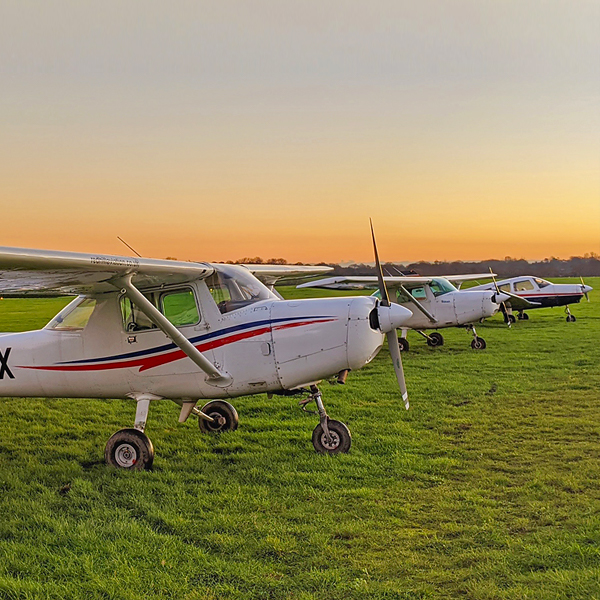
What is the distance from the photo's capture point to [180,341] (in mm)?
7117

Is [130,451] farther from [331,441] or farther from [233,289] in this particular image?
[331,441]

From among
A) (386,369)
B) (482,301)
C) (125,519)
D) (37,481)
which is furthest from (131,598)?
(482,301)

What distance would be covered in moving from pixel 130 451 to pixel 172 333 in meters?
1.59

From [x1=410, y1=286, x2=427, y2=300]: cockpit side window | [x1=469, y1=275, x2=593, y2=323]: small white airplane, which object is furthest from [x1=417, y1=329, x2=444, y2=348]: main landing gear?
[x1=469, y1=275, x2=593, y2=323]: small white airplane

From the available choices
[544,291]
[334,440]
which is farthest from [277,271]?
[544,291]

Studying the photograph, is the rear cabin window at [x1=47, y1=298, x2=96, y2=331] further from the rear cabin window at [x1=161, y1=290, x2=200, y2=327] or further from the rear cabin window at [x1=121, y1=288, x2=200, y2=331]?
the rear cabin window at [x1=161, y1=290, x2=200, y2=327]

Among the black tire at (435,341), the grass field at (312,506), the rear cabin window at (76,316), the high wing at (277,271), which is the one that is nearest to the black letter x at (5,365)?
the rear cabin window at (76,316)

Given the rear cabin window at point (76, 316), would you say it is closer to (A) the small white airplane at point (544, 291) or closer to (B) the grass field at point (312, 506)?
(B) the grass field at point (312, 506)

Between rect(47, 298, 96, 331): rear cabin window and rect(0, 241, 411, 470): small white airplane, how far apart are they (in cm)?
2

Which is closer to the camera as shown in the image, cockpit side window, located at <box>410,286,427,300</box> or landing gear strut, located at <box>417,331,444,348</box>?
cockpit side window, located at <box>410,286,427,300</box>

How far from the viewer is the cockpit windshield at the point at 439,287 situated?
20.6 meters

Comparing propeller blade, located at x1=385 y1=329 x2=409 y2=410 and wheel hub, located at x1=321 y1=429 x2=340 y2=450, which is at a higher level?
propeller blade, located at x1=385 y1=329 x2=409 y2=410

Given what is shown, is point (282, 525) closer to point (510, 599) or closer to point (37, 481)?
point (510, 599)

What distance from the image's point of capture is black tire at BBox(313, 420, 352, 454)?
773 centimetres
